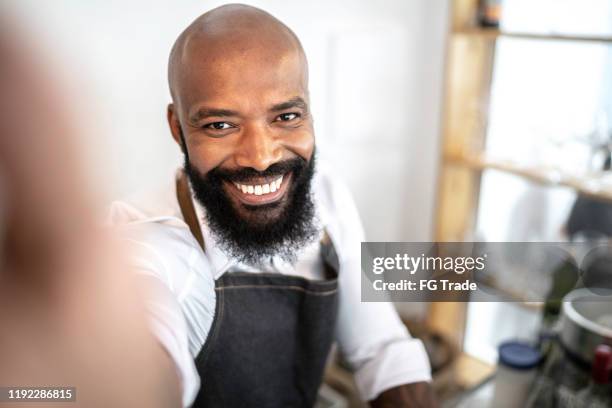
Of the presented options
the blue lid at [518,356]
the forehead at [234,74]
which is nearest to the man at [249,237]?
the forehead at [234,74]

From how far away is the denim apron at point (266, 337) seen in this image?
454mm

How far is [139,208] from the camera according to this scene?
0.44 metres

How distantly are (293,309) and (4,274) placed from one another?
28 cm

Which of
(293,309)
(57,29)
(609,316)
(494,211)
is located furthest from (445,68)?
(57,29)

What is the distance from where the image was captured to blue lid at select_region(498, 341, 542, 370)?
32.1 inches

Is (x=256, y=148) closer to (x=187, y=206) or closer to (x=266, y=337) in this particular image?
(x=187, y=206)

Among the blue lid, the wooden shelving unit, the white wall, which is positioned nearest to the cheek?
the white wall

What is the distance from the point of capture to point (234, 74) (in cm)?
36

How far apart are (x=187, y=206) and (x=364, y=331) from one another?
0.29 metres

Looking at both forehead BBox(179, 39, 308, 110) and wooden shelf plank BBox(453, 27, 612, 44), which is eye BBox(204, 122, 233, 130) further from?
wooden shelf plank BBox(453, 27, 612, 44)

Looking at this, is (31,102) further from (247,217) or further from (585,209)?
(585,209)

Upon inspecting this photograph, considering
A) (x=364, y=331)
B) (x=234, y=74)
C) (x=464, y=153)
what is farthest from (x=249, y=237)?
(x=464, y=153)

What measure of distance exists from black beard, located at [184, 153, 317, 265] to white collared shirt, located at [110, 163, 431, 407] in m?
0.01

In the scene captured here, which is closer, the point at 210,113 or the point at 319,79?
the point at 210,113
